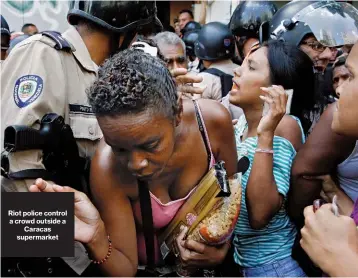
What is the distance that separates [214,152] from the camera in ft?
5.71

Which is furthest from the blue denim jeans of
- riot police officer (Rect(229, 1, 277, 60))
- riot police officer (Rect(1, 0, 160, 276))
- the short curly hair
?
riot police officer (Rect(229, 1, 277, 60))

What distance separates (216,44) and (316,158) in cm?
279

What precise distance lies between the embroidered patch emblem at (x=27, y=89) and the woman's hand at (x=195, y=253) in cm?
68

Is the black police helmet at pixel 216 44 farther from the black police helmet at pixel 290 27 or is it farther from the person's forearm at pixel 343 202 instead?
the person's forearm at pixel 343 202

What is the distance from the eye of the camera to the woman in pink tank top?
1.39 m

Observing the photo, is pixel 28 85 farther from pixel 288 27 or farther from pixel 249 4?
pixel 249 4

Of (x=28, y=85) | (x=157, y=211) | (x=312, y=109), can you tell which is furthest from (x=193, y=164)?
(x=312, y=109)

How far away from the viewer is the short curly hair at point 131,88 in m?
1.37

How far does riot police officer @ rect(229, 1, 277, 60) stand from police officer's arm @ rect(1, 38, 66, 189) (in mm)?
2121

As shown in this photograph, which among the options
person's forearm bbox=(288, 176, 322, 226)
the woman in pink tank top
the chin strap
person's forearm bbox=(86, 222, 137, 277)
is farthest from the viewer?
the chin strap

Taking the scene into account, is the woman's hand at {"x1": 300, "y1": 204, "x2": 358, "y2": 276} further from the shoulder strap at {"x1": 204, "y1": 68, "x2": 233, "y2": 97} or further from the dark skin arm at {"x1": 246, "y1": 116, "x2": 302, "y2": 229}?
the shoulder strap at {"x1": 204, "y1": 68, "x2": 233, "y2": 97}

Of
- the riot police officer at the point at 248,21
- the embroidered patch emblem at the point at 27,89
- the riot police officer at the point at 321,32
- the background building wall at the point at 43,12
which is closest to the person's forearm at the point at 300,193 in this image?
the riot police officer at the point at 321,32

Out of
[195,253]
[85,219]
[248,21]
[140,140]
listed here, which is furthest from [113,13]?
[248,21]

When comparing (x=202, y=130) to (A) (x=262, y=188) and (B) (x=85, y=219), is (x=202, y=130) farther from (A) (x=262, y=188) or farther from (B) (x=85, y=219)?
(B) (x=85, y=219)
